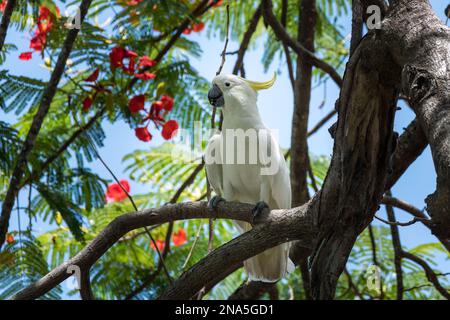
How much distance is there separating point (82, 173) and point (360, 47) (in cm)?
192

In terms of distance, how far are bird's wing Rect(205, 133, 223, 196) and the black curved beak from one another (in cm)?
18

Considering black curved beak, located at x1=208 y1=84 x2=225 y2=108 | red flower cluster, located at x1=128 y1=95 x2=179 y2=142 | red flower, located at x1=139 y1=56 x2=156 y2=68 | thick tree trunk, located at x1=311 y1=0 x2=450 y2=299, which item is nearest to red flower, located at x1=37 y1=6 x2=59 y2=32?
red flower, located at x1=139 y1=56 x2=156 y2=68

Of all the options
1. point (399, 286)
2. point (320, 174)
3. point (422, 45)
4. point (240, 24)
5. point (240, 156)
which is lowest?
point (399, 286)

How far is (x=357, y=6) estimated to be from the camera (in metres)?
2.24

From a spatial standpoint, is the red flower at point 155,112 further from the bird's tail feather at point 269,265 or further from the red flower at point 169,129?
the bird's tail feather at point 269,265

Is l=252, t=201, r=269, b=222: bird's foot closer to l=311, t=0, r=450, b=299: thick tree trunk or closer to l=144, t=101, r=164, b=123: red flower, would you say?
l=311, t=0, r=450, b=299: thick tree trunk

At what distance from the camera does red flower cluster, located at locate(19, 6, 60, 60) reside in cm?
357

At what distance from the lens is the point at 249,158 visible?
10.0ft

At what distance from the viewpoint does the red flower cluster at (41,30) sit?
3.57 meters

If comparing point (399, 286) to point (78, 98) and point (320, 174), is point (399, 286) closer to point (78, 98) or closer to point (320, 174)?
point (320, 174)

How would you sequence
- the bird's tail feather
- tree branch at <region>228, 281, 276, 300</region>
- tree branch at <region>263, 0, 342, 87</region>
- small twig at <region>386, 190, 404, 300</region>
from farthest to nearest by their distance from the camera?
tree branch at <region>263, 0, 342, 87</region> → small twig at <region>386, 190, 404, 300</region> → tree branch at <region>228, 281, 276, 300</region> → the bird's tail feather

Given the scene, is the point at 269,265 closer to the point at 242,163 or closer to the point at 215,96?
the point at 242,163

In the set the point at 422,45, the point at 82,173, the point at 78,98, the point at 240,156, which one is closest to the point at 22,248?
the point at 82,173

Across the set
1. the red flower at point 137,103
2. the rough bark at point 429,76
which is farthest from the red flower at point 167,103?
the rough bark at point 429,76
